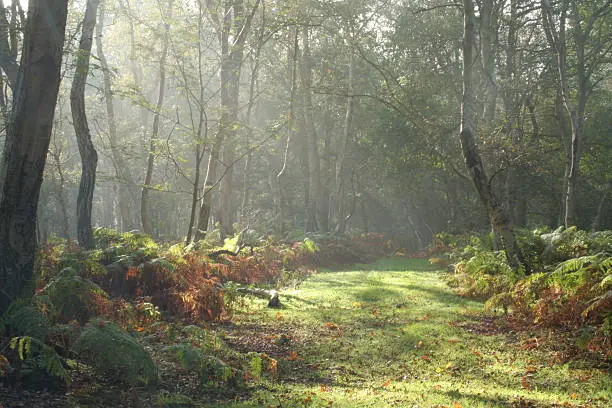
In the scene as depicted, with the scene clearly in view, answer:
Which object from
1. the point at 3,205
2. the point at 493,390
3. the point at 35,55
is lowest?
the point at 493,390

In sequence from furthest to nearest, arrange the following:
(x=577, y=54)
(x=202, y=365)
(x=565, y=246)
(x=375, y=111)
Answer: (x=375, y=111) < (x=577, y=54) < (x=565, y=246) < (x=202, y=365)

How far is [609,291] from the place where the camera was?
6.61 metres

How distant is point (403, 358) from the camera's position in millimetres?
7559

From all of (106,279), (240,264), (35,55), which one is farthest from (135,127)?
(35,55)

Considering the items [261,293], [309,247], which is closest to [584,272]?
[261,293]

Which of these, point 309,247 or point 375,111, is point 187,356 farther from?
point 375,111

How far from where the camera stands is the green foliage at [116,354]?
5096 mm

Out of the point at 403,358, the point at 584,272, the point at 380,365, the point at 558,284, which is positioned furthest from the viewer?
the point at 558,284

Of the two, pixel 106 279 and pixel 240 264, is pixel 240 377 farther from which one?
pixel 240 264

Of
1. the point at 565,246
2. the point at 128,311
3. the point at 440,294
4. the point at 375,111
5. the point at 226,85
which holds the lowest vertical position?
the point at 440,294

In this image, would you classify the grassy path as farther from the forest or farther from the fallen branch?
the fallen branch

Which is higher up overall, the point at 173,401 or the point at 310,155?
the point at 310,155

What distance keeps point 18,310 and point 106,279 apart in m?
4.56

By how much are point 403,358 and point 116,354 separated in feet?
13.2
